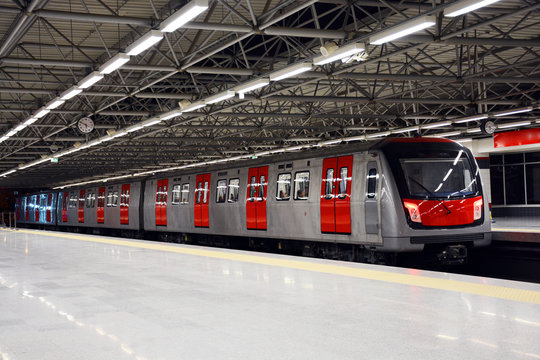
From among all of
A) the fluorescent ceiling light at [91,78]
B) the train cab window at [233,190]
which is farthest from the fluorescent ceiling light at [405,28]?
the train cab window at [233,190]

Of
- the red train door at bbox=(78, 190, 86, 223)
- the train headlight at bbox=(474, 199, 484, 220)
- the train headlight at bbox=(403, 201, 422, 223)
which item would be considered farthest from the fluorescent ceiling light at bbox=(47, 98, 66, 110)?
the red train door at bbox=(78, 190, 86, 223)

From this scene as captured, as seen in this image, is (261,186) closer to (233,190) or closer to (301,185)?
(233,190)

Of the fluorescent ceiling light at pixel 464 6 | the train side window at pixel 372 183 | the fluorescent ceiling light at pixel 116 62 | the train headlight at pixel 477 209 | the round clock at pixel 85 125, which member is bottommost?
the train headlight at pixel 477 209

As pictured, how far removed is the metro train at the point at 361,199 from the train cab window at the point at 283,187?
0.09 ft

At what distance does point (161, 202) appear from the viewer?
984 inches

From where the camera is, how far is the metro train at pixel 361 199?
12.2 metres

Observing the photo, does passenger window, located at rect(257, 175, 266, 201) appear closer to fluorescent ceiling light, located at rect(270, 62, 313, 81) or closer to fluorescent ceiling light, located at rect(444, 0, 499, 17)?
fluorescent ceiling light, located at rect(270, 62, 313, 81)

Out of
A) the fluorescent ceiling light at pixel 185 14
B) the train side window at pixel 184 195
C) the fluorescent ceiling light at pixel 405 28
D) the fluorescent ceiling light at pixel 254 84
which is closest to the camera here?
the fluorescent ceiling light at pixel 185 14

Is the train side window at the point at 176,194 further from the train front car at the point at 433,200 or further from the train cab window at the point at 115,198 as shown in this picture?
the train front car at the point at 433,200

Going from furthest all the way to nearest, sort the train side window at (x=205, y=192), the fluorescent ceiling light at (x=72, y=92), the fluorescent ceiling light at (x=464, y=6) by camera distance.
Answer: the train side window at (x=205, y=192) → the fluorescent ceiling light at (x=72, y=92) → the fluorescent ceiling light at (x=464, y=6)

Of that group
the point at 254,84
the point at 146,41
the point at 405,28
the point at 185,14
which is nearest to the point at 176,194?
the point at 254,84

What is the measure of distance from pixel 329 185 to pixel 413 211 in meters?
2.64

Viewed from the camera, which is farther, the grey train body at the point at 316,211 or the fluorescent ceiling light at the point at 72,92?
the fluorescent ceiling light at the point at 72,92

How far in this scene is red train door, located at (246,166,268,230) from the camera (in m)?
17.2
